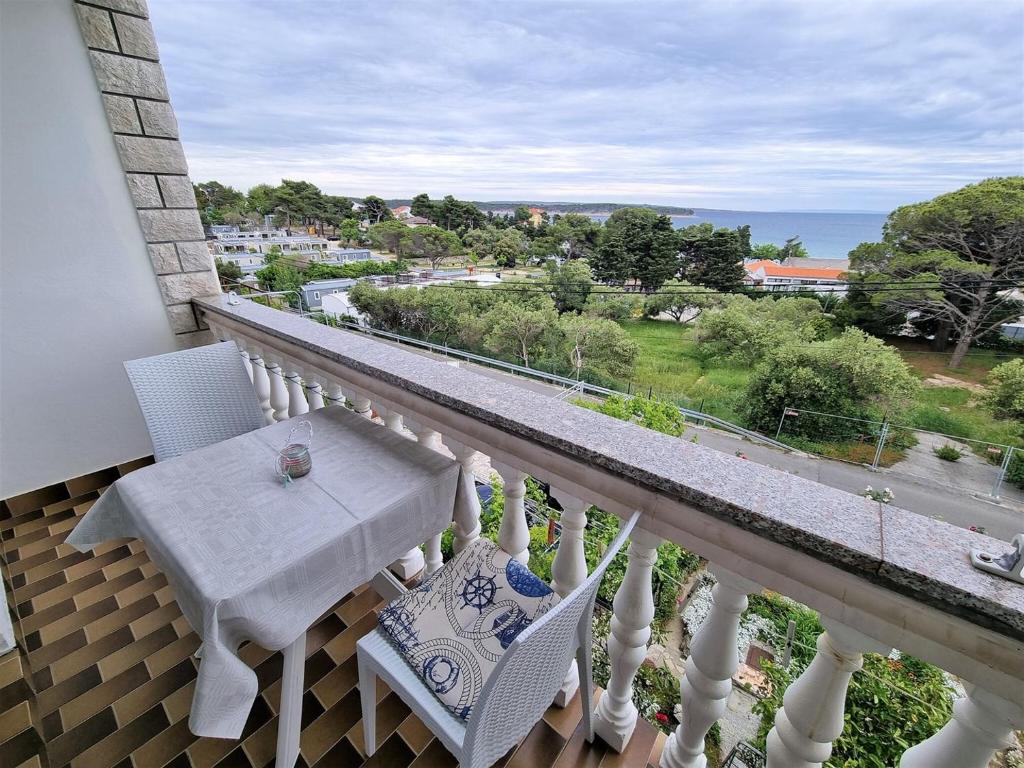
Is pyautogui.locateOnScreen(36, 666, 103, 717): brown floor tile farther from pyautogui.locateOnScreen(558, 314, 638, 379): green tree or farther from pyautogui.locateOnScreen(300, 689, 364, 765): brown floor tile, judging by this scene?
pyautogui.locateOnScreen(558, 314, 638, 379): green tree

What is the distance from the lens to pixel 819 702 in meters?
0.57

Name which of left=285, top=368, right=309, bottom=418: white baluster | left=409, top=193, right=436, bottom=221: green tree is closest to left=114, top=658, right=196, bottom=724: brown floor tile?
left=285, top=368, right=309, bottom=418: white baluster

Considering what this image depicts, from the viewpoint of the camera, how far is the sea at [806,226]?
15.7m

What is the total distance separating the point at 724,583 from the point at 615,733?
516 millimetres

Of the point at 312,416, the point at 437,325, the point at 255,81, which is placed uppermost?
the point at 255,81

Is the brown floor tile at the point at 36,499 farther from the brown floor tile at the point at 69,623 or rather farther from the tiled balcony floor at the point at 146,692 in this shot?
the brown floor tile at the point at 69,623

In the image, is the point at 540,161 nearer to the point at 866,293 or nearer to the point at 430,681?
the point at 866,293

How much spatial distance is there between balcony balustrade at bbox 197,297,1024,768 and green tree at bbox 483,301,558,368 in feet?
51.4

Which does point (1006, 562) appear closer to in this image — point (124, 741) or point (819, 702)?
point (819, 702)

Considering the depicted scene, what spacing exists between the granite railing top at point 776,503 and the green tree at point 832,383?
50.3 ft

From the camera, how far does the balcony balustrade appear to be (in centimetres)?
44

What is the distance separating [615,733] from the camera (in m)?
0.88

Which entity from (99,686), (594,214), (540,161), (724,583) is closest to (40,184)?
(99,686)

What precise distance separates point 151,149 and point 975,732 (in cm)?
287
